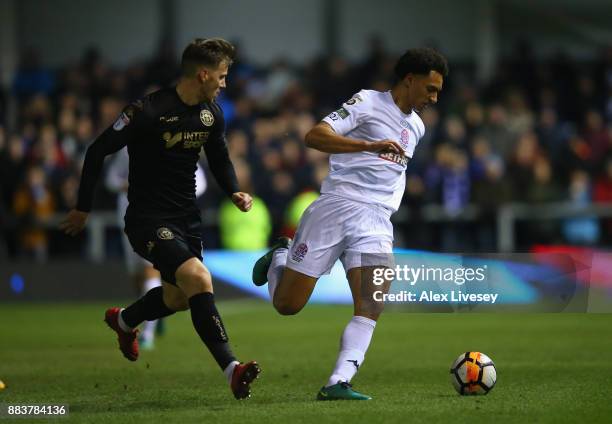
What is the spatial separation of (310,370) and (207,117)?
272 cm

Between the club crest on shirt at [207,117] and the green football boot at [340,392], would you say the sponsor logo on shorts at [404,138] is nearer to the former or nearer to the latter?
the club crest on shirt at [207,117]

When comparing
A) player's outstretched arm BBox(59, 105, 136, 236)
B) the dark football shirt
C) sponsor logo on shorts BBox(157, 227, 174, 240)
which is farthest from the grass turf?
the dark football shirt

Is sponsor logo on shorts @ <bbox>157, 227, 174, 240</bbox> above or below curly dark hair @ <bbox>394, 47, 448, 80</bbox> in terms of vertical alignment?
below

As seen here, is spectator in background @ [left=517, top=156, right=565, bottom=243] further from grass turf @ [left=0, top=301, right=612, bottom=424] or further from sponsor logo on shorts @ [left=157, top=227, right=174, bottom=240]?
sponsor logo on shorts @ [left=157, top=227, right=174, bottom=240]

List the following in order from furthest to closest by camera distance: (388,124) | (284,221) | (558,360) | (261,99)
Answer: (261,99) < (284,221) < (558,360) < (388,124)

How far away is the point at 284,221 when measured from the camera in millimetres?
20031

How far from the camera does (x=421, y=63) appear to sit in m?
8.51

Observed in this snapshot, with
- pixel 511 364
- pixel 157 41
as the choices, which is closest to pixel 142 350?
pixel 511 364

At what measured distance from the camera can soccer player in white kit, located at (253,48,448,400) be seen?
8484 mm

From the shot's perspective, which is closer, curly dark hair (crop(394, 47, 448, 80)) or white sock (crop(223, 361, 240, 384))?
white sock (crop(223, 361, 240, 384))

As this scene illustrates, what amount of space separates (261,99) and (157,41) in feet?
15.0

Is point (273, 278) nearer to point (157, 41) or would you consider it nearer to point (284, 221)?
point (284, 221)

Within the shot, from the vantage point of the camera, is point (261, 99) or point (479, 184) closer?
point (479, 184)

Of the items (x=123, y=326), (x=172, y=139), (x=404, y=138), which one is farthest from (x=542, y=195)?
(x=172, y=139)
